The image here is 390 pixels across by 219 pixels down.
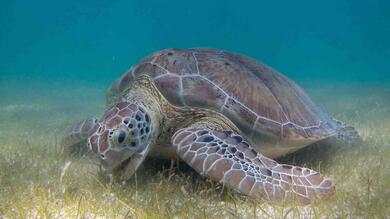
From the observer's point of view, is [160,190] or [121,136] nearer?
[160,190]

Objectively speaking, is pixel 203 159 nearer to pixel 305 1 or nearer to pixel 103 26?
pixel 305 1

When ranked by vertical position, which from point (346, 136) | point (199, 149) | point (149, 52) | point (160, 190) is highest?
point (149, 52)

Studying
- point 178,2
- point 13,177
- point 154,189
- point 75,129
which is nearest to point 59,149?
point 75,129

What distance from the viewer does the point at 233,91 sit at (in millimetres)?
4074

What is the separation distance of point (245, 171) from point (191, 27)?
102 m

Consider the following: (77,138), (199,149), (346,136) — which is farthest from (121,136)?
(346,136)

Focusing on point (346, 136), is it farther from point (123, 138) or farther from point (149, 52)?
point (149, 52)

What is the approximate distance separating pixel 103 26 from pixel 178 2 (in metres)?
27.2

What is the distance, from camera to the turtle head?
3182 mm

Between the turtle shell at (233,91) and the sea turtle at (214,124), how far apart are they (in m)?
0.01

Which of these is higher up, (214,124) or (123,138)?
(214,124)

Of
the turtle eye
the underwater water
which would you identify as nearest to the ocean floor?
the underwater water

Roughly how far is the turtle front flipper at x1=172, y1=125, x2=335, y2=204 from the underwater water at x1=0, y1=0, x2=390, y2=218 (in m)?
0.12

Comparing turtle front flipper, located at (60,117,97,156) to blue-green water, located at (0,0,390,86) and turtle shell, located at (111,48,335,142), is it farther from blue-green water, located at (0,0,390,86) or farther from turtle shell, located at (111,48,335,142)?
blue-green water, located at (0,0,390,86)
